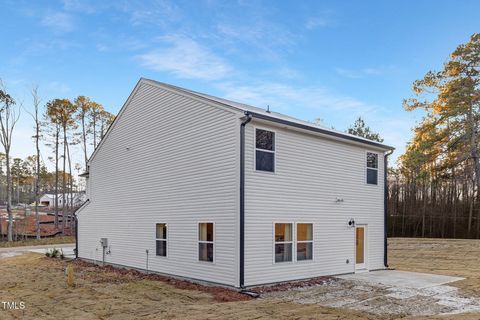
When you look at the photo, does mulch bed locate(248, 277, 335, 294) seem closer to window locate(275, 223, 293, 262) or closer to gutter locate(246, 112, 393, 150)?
window locate(275, 223, 293, 262)

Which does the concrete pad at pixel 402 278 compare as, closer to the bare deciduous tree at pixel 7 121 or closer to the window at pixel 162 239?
the window at pixel 162 239

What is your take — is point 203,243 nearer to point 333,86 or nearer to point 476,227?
point 333,86

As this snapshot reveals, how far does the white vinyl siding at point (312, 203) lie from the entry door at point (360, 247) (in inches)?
8.4

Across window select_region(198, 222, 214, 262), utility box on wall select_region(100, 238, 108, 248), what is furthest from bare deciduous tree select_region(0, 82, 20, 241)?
window select_region(198, 222, 214, 262)

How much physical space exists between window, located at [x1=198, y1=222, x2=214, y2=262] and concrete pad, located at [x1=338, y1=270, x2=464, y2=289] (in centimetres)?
422

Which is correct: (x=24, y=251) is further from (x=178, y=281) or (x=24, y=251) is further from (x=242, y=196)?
(x=242, y=196)

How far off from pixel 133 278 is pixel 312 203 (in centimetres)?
593

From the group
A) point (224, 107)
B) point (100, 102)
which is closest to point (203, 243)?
point (224, 107)

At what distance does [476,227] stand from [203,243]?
58.7ft

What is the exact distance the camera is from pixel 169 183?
12.0 m

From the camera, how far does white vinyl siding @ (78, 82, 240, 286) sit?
10039mm

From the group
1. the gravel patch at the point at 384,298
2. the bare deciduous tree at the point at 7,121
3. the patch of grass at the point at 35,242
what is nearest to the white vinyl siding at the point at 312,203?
the gravel patch at the point at 384,298

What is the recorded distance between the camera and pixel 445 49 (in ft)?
76.1

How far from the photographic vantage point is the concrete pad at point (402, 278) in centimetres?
1059
